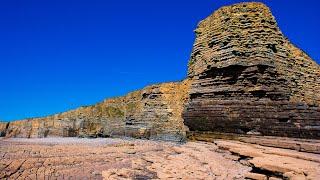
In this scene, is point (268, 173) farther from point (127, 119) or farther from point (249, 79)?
point (127, 119)

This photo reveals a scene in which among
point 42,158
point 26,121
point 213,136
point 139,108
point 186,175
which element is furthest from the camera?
point 26,121

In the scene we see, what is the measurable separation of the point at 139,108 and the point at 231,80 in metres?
21.2

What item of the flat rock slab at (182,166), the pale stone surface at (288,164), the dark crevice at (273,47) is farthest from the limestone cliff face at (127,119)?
the pale stone surface at (288,164)

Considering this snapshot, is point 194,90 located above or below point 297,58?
below

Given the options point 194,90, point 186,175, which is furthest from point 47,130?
point 186,175

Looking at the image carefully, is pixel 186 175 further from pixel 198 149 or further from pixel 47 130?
pixel 47 130

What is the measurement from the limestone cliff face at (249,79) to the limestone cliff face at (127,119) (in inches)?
431

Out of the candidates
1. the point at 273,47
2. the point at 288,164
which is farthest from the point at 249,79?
the point at 288,164

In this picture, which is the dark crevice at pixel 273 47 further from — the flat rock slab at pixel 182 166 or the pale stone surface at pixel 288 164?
the pale stone surface at pixel 288 164

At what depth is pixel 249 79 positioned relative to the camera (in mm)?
21406

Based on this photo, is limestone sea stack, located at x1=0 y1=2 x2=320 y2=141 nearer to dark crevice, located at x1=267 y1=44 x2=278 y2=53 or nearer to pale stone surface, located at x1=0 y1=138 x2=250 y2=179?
dark crevice, located at x1=267 y1=44 x2=278 y2=53

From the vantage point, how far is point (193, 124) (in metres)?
23.2

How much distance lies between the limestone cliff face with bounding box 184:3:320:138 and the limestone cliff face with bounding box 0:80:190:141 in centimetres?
1096

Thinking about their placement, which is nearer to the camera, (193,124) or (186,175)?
(186,175)
